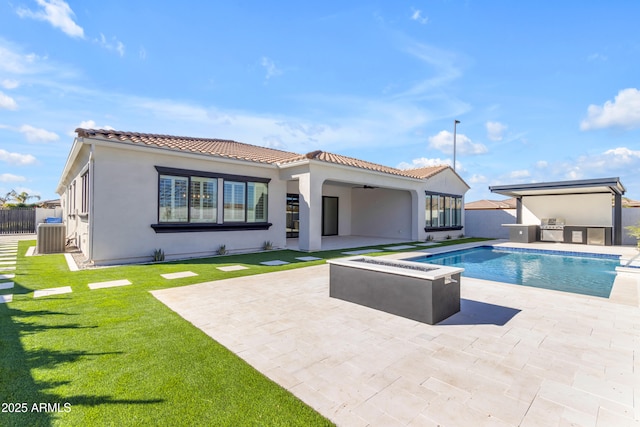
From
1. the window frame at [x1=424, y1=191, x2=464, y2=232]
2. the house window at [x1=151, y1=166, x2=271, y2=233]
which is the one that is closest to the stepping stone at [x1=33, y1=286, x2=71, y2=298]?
the house window at [x1=151, y1=166, x2=271, y2=233]

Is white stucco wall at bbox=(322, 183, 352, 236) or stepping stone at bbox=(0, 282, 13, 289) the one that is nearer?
stepping stone at bbox=(0, 282, 13, 289)

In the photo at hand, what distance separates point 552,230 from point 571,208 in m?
2.09

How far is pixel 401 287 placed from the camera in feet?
16.6

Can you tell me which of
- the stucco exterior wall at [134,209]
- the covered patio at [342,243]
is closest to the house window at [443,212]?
the covered patio at [342,243]

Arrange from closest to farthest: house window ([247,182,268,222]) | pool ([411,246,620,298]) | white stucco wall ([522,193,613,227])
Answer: pool ([411,246,620,298]), house window ([247,182,268,222]), white stucco wall ([522,193,613,227])

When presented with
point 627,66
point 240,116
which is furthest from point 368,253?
point 627,66

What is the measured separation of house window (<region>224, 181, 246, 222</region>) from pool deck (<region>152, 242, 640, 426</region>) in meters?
6.05

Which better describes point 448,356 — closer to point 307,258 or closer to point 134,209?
point 307,258

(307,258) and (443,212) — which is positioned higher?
(443,212)

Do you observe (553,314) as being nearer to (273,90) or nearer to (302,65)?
(302,65)

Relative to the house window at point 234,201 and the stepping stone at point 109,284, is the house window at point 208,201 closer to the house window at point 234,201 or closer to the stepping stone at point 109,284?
the house window at point 234,201

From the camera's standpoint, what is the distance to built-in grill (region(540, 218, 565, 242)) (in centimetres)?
1883

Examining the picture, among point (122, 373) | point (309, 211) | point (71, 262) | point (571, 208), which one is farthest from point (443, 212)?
point (122, 373)

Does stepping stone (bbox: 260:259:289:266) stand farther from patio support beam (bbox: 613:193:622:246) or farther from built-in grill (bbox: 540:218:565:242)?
patio support beam (bbox: 613:193:622:246)
